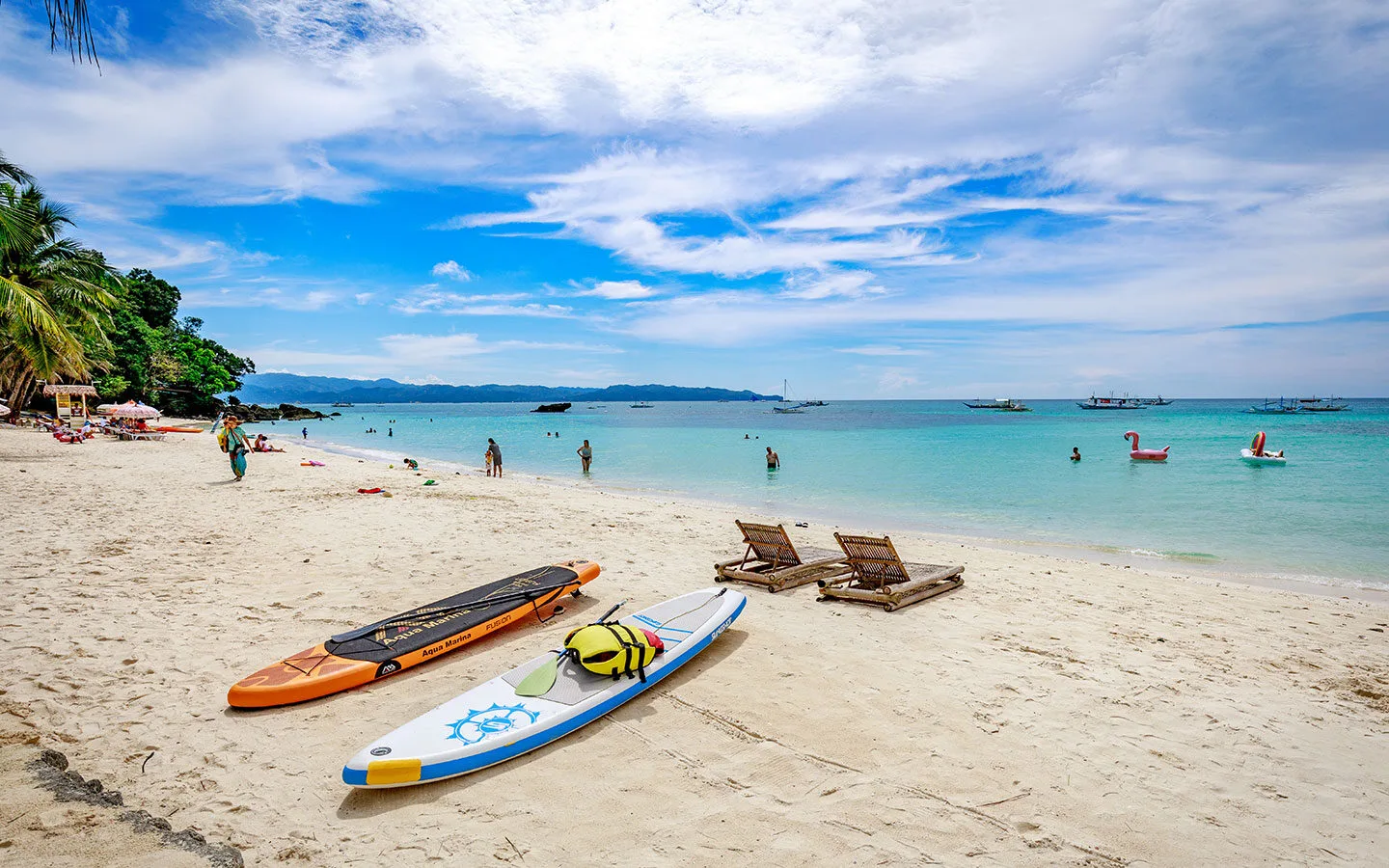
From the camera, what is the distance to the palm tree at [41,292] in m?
17.0

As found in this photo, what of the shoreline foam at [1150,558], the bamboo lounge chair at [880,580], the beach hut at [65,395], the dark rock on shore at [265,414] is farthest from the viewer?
the dark rock on shore at [265,414]

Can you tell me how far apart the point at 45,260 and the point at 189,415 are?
37552mm

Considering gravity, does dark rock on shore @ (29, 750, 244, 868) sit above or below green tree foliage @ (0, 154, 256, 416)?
below

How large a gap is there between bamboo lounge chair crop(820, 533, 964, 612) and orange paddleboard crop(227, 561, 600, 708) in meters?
3.21

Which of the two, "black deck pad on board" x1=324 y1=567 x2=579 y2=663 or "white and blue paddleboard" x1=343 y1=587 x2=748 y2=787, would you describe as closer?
"white and blue paddleboard" x1=343 y1=587 x2=748 y2=787

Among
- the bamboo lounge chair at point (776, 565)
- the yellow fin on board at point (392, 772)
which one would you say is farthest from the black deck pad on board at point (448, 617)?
the bamboo lounge chair at point (776, 565)

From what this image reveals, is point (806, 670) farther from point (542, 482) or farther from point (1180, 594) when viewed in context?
point (542, 482)

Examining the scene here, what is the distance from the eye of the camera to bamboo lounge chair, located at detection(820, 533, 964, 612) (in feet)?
25.5

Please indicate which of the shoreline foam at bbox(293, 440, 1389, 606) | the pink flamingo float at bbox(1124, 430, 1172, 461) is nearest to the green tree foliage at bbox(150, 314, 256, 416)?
the shoreline foam at bbox(293, 440, 1389, 606)

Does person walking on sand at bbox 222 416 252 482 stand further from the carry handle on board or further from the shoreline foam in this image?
the carry handle on board

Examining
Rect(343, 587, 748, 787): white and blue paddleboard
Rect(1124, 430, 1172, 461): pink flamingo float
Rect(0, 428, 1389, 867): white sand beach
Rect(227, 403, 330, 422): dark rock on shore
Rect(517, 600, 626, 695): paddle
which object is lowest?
Rect(0, 428, 1389, 867): white sand beach

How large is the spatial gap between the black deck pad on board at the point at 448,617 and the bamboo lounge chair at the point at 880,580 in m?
3.26

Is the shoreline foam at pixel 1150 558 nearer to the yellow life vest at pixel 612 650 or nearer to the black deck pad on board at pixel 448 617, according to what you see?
the black deck pad on board at pixel 448 617

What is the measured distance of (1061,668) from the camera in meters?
6.09
